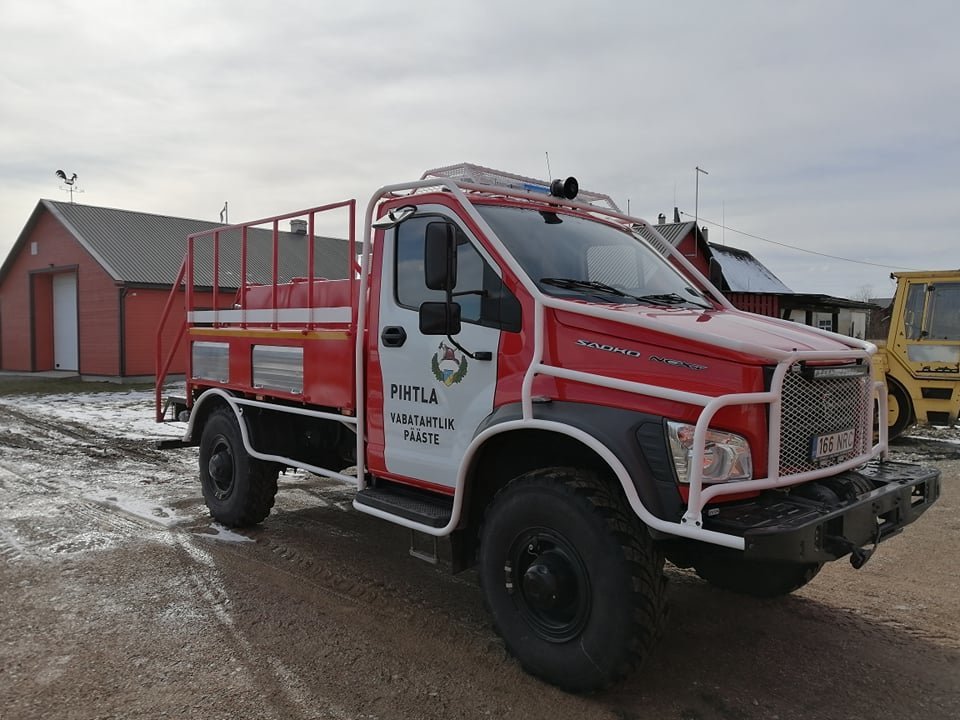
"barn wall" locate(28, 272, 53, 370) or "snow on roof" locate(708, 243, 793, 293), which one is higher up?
"snow on roof" locate(708, 243, 793, 293)

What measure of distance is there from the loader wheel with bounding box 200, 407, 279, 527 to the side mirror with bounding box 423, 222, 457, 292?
3089mm

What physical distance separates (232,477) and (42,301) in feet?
83.9

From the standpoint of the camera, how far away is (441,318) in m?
4.07

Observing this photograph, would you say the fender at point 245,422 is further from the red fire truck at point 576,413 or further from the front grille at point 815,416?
the front grille at point 815,416

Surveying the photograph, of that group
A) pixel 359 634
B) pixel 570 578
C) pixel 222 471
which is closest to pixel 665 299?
pixel 570 578

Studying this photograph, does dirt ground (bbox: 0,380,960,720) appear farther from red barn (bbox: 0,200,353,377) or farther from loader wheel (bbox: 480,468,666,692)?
red barn (bbox: 0,200,353,377)

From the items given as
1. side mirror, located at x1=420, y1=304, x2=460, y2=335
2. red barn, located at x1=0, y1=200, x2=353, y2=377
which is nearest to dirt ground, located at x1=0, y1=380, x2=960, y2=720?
side mirror, located at x1=420, y1=304, x2=460, y2=335

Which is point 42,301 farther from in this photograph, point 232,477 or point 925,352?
point 925,352

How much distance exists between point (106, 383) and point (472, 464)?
2224 centimetres

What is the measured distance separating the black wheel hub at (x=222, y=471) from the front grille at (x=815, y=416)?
4775mm

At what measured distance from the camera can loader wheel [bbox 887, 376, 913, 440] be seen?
36.6ft

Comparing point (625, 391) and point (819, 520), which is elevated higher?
point (625, 391)

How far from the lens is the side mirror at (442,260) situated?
3.98 m

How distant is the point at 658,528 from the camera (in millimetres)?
3158
